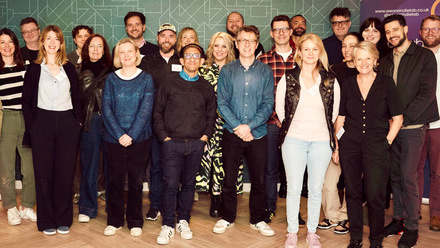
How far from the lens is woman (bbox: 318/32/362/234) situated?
12.2 feet

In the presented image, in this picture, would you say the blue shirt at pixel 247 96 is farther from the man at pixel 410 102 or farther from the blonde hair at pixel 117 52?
the man at pixel 410 102

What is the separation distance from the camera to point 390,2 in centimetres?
482

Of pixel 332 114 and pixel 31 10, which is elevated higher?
pixel 31 10

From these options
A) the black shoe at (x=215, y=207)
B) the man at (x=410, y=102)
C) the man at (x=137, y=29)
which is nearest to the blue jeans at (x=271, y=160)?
the black shoe at (x=215, y=207)

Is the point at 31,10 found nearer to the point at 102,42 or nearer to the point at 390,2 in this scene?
the point at 102,42

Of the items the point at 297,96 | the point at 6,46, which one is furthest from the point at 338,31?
the point at 6,46

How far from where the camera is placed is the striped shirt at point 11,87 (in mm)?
3850

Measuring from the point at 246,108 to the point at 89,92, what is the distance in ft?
4.84

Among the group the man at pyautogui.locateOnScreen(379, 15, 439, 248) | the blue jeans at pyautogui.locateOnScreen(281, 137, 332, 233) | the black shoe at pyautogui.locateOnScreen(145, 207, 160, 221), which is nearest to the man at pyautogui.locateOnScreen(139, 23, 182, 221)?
the black shoe at pyautogui.locateOnScreen(145, 207, 160, 221)

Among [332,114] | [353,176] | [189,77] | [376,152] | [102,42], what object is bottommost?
[353,176]

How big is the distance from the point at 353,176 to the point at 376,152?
268 mm

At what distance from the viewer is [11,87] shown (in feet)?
12.7

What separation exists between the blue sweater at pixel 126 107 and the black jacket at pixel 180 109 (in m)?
0.10

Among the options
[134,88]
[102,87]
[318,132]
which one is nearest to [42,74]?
[102,87]
